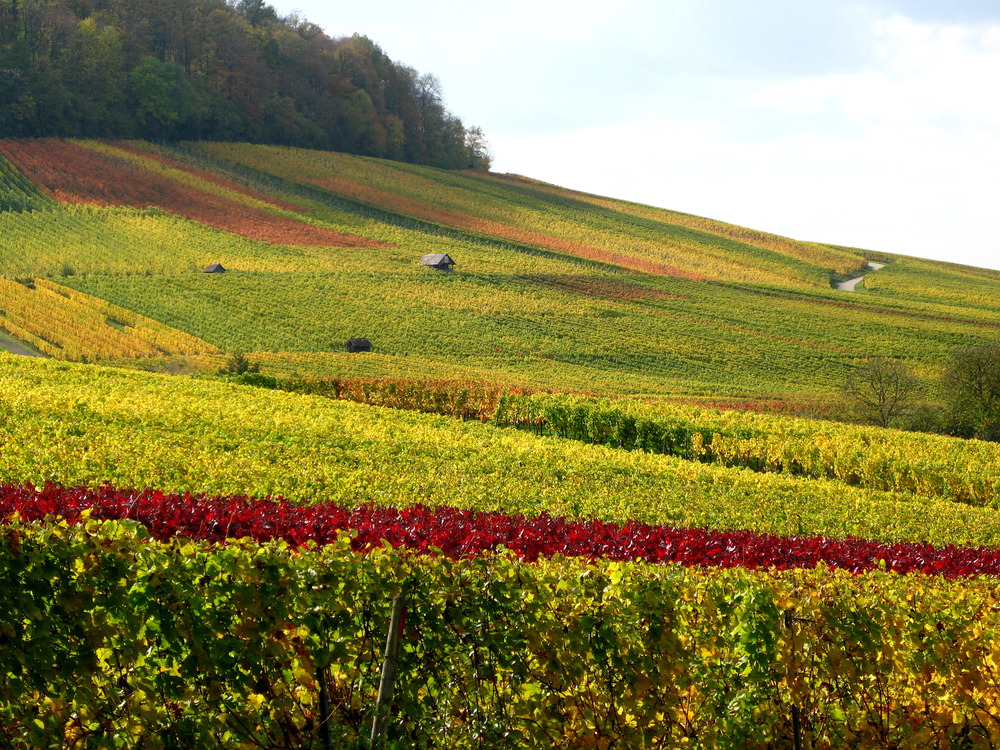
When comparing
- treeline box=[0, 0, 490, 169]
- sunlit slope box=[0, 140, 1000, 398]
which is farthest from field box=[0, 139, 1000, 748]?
treeline box=[0, 0, 490, 169]

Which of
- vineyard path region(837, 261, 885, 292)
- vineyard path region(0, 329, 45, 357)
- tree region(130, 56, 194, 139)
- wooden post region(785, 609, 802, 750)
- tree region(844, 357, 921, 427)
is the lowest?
vineyard path region(0, 329, 45, 357)

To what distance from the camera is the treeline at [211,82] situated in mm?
82438

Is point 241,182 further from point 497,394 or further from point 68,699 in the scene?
point 68,699

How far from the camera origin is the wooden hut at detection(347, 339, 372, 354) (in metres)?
51.8

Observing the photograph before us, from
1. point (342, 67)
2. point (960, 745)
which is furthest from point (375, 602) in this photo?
point (342, 67)

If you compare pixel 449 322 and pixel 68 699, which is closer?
pixel 68 699

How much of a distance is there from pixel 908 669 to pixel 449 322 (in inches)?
2189

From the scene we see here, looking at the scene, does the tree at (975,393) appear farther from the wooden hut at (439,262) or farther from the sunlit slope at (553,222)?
the sunlit slope at (553,222)

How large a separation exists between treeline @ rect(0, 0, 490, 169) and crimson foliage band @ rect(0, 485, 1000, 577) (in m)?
81.7

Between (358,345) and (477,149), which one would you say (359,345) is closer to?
(358,345)

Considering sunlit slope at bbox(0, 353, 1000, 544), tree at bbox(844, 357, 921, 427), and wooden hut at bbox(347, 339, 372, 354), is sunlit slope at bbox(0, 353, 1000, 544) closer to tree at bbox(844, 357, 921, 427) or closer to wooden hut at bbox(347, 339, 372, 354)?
tree at bbox(844, 357, 921, 427)

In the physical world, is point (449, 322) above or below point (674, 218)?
below

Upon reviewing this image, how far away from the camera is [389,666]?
17.7ft

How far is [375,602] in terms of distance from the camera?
5.49 m
